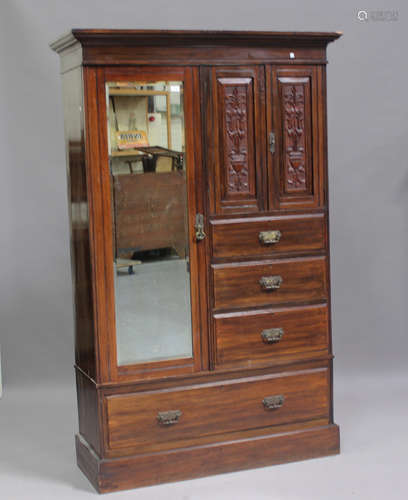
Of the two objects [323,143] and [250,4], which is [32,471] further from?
[250,4]

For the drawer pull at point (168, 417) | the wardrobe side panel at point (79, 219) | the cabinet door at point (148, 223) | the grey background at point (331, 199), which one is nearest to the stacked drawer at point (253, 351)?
the drawer pull at point (168, 417)

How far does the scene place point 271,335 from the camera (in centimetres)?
386

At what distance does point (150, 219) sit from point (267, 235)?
514 mm

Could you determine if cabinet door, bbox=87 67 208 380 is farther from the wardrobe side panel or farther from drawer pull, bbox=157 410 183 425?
drawer pull, bbox=157 410 183 425

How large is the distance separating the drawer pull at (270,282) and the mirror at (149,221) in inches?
13.1

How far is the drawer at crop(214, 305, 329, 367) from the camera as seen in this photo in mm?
3807

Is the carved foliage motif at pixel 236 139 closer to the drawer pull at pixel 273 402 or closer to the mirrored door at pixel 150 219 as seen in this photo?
the mirrored door at pixel 150 219

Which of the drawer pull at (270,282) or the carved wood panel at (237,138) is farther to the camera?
the drawer pull at (270,282)

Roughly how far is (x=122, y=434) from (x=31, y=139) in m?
1.88

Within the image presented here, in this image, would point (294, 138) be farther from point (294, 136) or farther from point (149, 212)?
point (149, 212)

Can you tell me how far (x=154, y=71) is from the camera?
357 cm

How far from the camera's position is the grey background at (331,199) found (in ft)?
15.7

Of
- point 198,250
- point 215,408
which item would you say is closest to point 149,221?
point 198,250

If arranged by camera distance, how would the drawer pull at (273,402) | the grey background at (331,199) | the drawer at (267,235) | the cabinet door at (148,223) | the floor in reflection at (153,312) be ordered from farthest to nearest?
the grey background at (331,199) → the drawer pull at (273,402) → the drawer at (267,235) → the floor in reflection at (153,312) → the cabinet door at (148,223)
